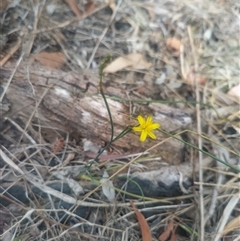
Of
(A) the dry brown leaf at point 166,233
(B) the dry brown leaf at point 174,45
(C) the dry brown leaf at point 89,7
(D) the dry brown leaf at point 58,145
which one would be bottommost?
(A) the dry brown leaf at point 166,233

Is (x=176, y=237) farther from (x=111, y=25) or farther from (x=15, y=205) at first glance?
(x=111, y=25)

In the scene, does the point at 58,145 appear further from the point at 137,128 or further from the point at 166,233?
the point at 166,233

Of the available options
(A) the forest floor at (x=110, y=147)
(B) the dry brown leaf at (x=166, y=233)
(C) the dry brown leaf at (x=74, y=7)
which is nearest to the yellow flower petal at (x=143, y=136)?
(A) the forest floor at (x=110, y=147)

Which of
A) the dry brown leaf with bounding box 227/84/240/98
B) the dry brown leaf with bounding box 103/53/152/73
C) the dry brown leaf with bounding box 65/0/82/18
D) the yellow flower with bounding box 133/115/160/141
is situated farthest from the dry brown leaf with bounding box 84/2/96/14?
the yellow flower with bounding box 133/115/160/141

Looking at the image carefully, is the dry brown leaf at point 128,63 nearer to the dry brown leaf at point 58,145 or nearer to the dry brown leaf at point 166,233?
the dry brown leaf at point 58,145

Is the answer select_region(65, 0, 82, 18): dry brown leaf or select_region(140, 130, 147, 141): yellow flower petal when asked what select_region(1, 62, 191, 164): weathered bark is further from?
select_region(65, 0, 82, 18): dry brown leaf

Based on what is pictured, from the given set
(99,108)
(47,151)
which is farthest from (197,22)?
(47,151)
